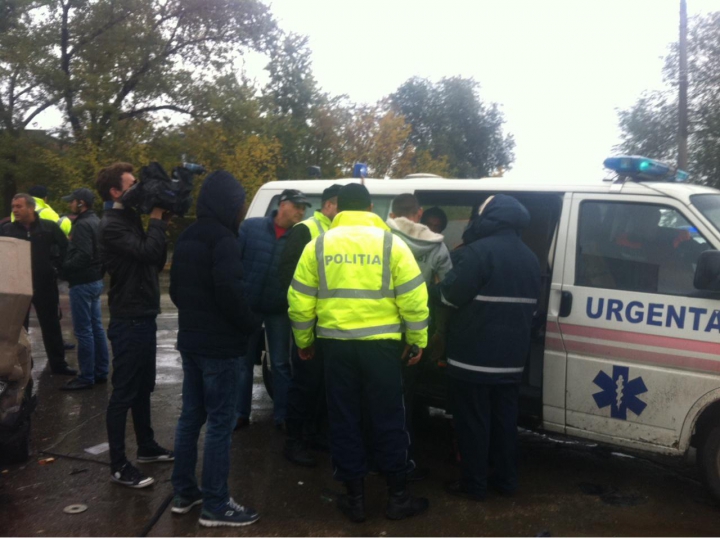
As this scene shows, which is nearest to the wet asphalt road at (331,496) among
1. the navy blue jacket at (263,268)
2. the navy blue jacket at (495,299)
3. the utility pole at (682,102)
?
the navy blue jacket at (495,299)

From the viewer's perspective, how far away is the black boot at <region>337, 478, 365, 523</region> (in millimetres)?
4082

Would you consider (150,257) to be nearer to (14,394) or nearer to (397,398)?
(14,394)

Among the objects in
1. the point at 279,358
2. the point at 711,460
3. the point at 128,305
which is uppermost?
the point at 128,305

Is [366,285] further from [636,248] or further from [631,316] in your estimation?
[636,248]

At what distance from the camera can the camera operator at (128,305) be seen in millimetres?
4480

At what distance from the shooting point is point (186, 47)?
2359 cm

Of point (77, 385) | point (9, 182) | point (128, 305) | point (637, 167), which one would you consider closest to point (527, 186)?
point (637, 167)

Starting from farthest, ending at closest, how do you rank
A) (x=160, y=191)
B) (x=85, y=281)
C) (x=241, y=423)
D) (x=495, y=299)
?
(x=85, y=281), (x=241, y=423), (x=160, y=191), (x=495, y=299)

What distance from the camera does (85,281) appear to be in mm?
6711

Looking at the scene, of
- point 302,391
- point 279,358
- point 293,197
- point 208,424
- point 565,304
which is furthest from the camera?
point 279,358

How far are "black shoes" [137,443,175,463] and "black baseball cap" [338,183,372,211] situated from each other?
225 centimetres

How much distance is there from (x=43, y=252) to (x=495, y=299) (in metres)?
4.87

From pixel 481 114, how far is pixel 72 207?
3818 centimetres

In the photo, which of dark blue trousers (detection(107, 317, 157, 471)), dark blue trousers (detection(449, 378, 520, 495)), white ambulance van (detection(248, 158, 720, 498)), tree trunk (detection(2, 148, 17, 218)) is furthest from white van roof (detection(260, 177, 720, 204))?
tree trunk (detection(2, 148, 17, 218))
